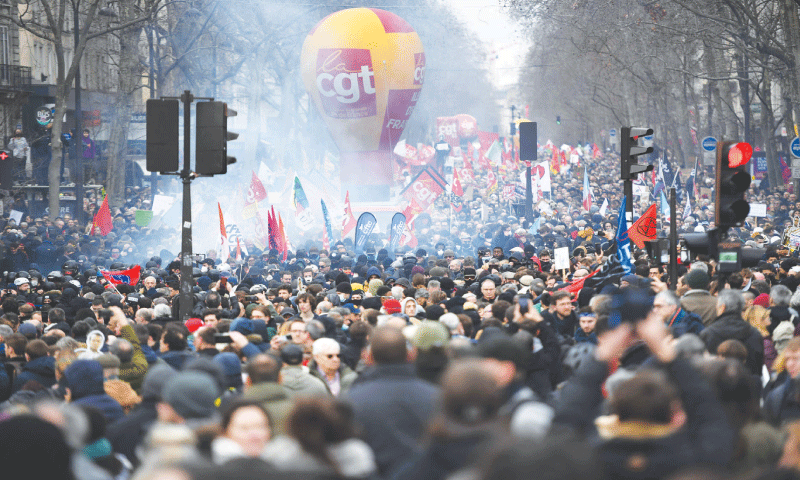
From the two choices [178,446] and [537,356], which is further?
[537,356]

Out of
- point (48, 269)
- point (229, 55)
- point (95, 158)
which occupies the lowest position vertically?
point (48, 269)

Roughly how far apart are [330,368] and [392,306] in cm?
375

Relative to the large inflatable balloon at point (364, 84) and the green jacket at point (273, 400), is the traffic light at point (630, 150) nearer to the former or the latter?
the green jacket at point (273, 400)

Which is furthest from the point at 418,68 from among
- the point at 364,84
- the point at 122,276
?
the point at 122,276

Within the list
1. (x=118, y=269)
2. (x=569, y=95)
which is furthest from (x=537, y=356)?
(x=569, y=95)

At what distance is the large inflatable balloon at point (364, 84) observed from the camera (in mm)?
33688

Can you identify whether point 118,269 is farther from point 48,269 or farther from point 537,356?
point 537,356

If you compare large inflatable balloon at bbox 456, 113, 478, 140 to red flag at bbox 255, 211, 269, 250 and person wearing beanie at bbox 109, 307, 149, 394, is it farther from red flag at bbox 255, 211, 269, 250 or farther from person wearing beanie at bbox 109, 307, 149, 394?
person wearing beanie at bbox 109, 307, 149, 394

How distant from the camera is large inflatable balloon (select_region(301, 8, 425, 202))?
111 feet

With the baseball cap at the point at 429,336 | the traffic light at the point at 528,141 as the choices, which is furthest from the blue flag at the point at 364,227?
the baseball cap at the point at 429,336

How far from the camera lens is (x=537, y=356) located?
23.7 feet

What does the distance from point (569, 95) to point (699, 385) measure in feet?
268

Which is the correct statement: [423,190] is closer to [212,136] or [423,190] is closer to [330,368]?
[212,136]

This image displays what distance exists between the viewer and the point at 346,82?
112 feet
